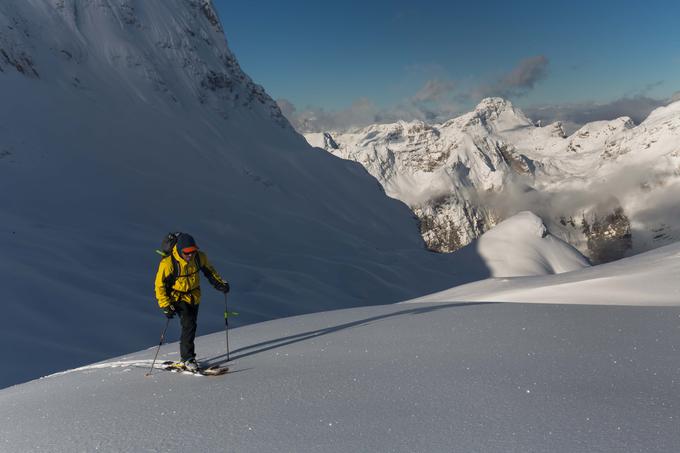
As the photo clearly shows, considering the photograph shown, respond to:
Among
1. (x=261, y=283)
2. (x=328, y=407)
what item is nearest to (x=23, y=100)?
(x=261, y=283)

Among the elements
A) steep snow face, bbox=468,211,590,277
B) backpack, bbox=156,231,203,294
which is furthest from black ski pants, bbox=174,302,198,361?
steep snow face, bbox=468,211,590,277

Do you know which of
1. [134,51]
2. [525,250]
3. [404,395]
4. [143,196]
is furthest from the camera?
[134,51]

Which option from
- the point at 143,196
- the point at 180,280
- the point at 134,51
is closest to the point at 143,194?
the point at 143,196

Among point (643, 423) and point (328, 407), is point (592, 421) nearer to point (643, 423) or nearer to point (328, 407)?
point (643, 423)

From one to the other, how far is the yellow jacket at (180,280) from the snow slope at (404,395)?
0.91 m

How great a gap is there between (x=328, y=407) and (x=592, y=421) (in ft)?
6.21

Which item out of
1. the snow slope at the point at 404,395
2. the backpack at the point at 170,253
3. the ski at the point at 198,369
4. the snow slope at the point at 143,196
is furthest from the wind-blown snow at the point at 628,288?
the snow slope at the point at 143,196

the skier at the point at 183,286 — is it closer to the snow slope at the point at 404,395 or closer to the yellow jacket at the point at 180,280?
the yellow jacket at the point at 180,280

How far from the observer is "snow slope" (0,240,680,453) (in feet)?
10.6

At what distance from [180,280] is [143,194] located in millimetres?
35850

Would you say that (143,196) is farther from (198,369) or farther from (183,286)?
(198,369)

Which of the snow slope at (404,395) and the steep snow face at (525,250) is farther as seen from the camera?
the steep snow face at (525,250)

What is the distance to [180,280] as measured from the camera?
607cm

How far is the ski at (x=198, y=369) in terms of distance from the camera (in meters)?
5.49
